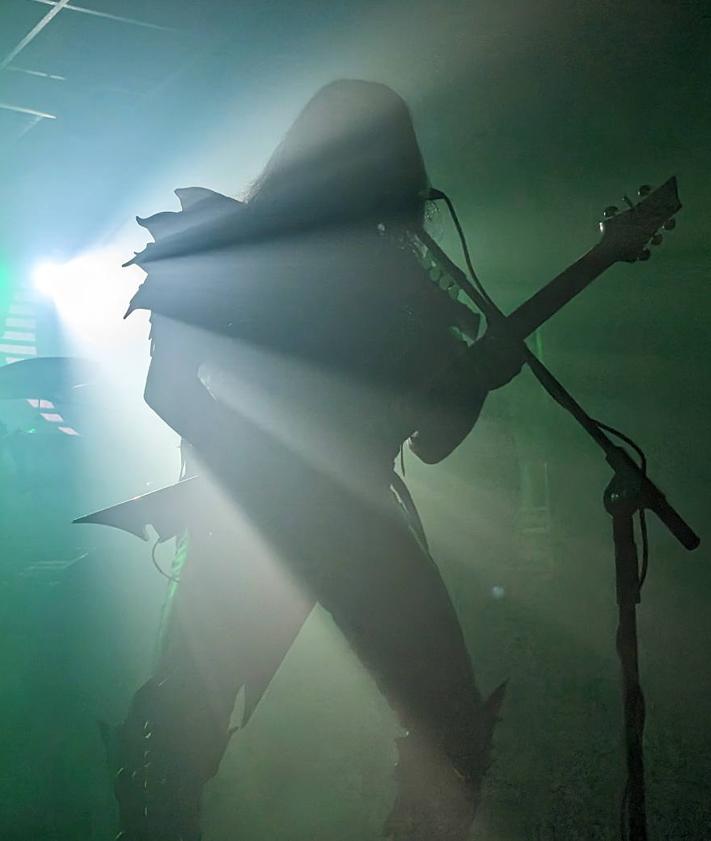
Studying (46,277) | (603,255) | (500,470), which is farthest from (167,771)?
(46,277)

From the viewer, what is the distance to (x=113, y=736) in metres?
1.85

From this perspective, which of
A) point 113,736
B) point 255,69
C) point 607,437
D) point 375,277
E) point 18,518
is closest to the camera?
point 607,437

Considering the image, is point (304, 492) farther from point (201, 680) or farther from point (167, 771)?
point (167, 771)

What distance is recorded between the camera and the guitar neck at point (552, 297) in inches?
59.0

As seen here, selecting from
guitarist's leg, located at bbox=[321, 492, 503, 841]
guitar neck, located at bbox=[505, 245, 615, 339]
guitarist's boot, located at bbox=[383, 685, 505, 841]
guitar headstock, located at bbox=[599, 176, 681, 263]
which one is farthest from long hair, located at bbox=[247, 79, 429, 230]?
guitarist's boot, located at bbox=[383, 685, 505, 841]

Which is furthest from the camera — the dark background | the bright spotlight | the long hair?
the bright spotlight

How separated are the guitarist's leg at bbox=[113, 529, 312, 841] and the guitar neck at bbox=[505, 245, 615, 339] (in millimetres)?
733

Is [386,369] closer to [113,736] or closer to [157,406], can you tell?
[157,406]

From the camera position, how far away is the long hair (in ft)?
5.66

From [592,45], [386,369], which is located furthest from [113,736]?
[592,45]

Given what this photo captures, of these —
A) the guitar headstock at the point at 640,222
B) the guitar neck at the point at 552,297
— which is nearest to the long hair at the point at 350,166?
the guitar neck at the point at 552,297

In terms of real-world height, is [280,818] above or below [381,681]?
below

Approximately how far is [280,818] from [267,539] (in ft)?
2.01

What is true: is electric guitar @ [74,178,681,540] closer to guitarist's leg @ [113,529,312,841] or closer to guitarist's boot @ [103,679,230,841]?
guitarist's leg @ [113,529,312,841]
